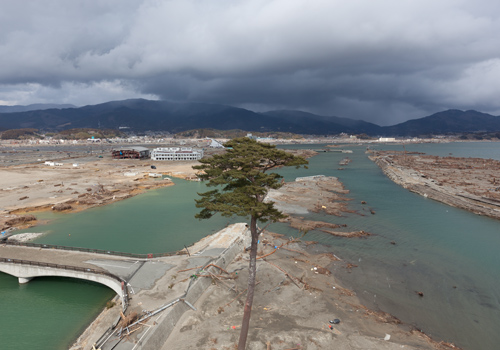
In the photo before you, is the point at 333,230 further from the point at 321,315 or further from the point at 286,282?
the point at 321,315

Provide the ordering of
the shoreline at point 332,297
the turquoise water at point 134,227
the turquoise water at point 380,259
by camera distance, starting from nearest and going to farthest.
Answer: the shoreline at point 332,297 → the turquoise water at point 380,259 → the turquoise water at point 134,227

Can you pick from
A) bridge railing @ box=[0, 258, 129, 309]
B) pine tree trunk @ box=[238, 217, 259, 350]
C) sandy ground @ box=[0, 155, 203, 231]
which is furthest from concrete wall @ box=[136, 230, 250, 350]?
sandy ground @ box=[0, 155, 203, 231]

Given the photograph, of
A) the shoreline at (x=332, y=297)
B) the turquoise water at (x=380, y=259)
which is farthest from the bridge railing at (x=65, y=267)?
the shoreline at (x=332, y=297)

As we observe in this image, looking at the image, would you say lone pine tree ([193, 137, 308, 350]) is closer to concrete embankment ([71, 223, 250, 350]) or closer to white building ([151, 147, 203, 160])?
concrete embankment ([71, 223, 250, 350])

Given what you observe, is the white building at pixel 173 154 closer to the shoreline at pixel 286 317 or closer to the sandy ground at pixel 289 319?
the shoreline at pixel 286 317

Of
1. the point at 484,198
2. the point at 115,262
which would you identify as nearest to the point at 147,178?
the point at 115,262

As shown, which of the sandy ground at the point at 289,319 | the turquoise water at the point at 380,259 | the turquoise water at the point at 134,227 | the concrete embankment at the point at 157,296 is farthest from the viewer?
the turquoise water at the point at 134,227
